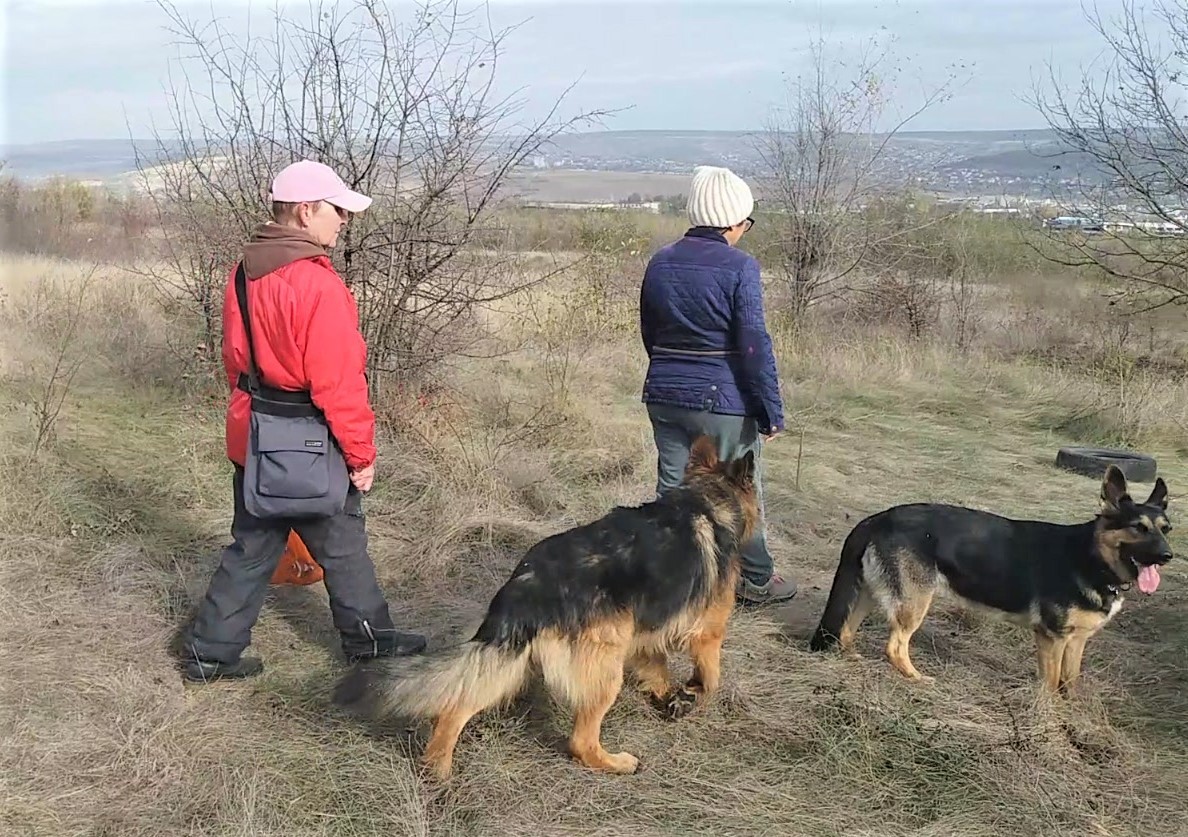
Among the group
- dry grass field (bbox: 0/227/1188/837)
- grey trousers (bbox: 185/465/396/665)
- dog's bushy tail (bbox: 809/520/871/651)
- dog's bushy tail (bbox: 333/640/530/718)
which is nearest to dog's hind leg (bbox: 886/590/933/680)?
dry grass field (bbox: 0/227/1188/837)

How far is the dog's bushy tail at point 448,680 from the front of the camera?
3354 millimetres

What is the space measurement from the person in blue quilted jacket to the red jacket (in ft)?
5.05

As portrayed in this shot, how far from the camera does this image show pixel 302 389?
3900 mm

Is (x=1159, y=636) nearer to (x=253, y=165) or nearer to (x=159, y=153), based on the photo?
(x=253, y=165)

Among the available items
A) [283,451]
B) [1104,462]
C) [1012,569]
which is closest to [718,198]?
[1012,569]

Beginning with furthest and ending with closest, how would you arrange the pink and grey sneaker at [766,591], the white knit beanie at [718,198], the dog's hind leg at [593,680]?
the pink and grey sneaker at [766,591]
the white knit beanie at [718,198]
the dog's hind leg at [593,680]

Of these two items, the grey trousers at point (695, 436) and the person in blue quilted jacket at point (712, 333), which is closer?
the person in blue quilted jacket at point (712, 333)

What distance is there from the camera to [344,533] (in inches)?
165

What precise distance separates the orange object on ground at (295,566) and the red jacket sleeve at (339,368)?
124 cm

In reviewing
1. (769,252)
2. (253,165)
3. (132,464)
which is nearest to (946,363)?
(769,252)

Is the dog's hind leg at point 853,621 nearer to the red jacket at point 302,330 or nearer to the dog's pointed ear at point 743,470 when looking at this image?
the dog's pointed ear at point 743,470

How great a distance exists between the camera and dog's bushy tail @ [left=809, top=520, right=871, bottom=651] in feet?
15.0

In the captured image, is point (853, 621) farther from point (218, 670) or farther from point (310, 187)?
point (310, 187)

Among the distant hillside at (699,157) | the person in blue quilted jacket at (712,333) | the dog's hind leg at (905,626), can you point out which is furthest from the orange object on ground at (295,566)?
the distant hillside at (699,157)
